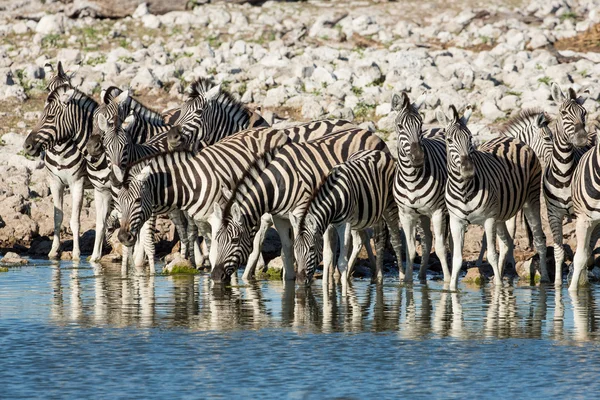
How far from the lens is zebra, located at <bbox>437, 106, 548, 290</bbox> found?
15.0m

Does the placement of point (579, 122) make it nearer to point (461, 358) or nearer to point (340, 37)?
point (461, 358)

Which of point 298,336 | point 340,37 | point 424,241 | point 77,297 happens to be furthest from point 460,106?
point 298,336

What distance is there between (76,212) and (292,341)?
26.2 feet

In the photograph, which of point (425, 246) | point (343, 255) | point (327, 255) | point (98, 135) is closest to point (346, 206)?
point (343, 255)

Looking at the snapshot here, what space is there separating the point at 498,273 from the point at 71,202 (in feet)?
27.0

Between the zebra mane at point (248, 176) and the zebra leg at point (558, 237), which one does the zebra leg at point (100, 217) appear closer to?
the zebra mane at point (248, 176)

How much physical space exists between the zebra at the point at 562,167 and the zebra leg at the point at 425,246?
1.73 metres

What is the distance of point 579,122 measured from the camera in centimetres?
1528

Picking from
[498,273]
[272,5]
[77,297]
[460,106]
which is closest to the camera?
[77,297]

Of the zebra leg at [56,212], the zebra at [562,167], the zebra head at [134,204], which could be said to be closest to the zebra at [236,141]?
the zebra head at [134,204]

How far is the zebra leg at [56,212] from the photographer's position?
18938mm

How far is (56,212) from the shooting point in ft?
62.8

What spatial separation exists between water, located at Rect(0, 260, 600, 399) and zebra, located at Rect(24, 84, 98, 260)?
3249 millimetres

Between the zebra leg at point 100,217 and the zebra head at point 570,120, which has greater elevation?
the zebra head at point 570,120
